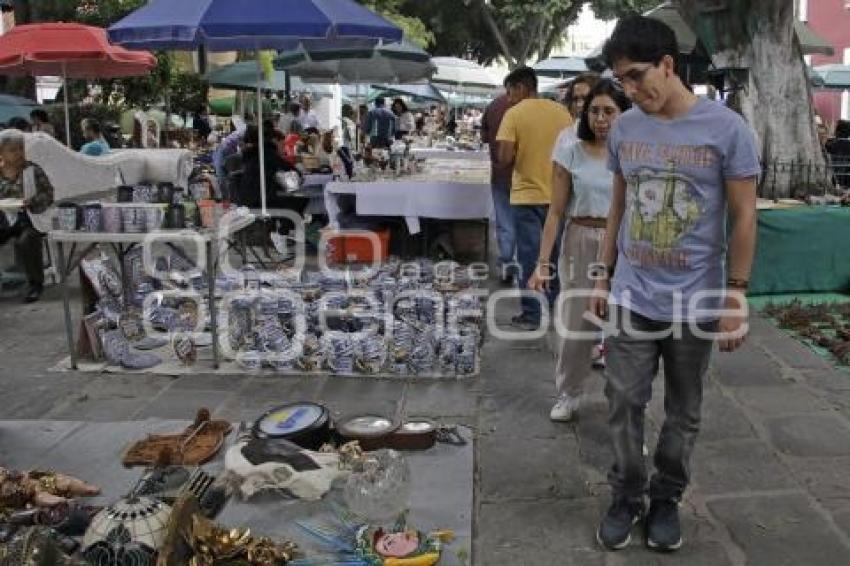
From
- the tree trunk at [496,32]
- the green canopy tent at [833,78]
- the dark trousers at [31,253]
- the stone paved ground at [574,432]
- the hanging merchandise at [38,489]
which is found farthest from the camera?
the tree trunk at [496,32]

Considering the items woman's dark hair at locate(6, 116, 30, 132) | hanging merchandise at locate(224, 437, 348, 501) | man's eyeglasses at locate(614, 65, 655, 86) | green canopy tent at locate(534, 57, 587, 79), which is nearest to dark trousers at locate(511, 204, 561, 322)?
hanging merchandise at locate(224, 437, 348, 501)

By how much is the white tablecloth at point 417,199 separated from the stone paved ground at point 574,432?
247cm

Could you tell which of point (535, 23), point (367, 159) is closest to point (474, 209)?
point (367, 159)

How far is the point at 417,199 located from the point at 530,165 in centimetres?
218

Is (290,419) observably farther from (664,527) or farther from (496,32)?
(496,32)

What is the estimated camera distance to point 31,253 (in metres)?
7.42

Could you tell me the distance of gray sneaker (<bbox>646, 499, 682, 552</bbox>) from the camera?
3141 mm

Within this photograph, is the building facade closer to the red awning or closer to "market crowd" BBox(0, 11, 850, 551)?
the red awning

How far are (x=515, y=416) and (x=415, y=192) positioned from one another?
3965mm

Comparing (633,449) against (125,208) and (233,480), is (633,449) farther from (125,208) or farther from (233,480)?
(125,208)

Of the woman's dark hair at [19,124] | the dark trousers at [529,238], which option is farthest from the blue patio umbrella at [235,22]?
the woman's dark hair at [19,124]

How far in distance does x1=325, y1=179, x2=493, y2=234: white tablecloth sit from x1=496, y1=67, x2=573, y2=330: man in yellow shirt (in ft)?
6.20

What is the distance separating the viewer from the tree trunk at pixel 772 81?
28.4ft

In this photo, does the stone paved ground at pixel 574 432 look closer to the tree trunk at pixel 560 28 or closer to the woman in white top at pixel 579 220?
the woman in white top at pixel 579 220
